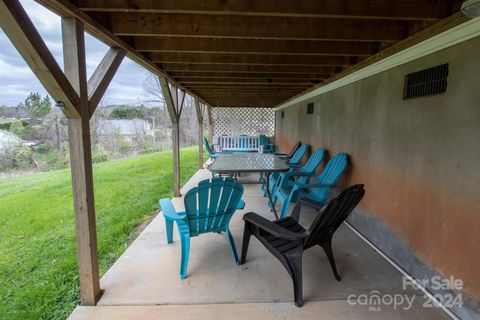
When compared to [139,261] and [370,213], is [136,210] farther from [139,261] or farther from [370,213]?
[370,213]

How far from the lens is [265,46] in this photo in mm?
2539

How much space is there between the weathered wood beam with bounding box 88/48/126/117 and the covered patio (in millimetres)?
10

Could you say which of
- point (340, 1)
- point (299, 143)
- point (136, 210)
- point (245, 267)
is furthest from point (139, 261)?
point (299, 143)

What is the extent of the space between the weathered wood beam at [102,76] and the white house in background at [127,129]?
33.7 ft

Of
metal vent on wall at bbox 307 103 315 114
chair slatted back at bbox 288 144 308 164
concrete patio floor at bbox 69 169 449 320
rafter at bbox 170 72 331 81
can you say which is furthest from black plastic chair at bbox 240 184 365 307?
metal vent on wall at bbox 307 103 315 114

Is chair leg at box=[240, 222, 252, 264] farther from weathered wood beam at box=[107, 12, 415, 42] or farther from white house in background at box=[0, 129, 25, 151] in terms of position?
white house in background at box=[0, 129, 25, 151]

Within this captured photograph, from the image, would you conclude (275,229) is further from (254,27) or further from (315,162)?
(315,162)

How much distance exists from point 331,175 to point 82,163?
2856 mm

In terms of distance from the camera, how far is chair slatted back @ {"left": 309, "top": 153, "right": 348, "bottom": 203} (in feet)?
10.6

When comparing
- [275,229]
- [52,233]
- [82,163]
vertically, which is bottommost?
[52,233]

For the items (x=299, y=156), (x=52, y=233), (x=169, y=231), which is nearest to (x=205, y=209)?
(x=169, y=231)

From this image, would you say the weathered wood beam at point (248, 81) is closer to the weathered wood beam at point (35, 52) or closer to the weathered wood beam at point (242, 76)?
the weathered wood beam at point (242, 76)

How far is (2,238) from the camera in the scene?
2.97 meters

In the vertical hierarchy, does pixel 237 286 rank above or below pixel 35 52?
below
